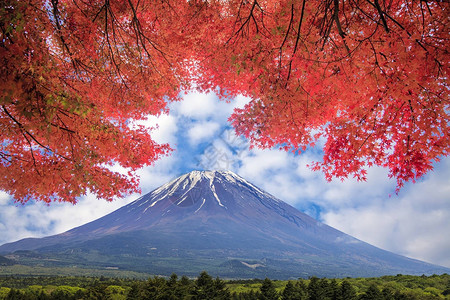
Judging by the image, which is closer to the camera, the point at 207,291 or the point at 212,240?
the point at 207,291

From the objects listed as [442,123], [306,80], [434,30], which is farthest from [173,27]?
[442,123]

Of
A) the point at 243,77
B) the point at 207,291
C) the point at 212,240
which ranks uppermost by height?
the point at 243,77

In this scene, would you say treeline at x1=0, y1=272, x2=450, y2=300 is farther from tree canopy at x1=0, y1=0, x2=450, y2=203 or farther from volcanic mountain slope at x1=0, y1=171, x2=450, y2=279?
volcanic mountain slope at x1=0, y1=171, x2=450, y2=279

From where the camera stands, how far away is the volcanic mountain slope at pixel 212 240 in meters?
86.2

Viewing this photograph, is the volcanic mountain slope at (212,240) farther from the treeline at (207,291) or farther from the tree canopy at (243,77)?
the tree canopy at (243,77)

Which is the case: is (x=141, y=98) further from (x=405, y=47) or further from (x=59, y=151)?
(x=405, y=47)

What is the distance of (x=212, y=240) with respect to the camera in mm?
115125

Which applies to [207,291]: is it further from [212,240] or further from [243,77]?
[212,240]

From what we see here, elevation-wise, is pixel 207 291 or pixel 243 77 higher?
pixel 243 77

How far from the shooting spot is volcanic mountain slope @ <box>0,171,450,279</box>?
86.2 metres

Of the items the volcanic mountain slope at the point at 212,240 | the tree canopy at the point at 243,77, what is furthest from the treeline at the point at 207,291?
the volcanic mountain slope at the point at 212,240

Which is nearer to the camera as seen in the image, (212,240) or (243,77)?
(243,77)

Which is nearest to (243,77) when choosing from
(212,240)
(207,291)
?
(207,291)

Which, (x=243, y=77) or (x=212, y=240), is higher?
(x=243, y=77)
